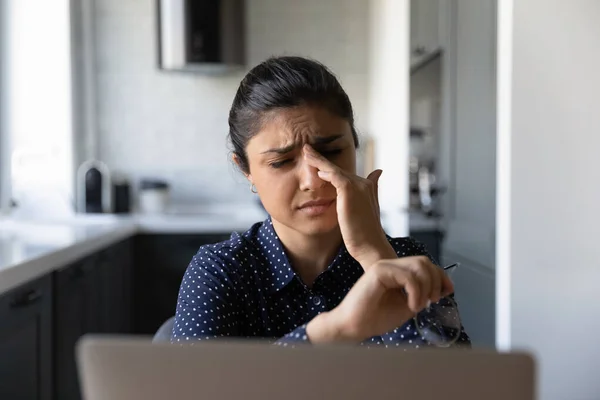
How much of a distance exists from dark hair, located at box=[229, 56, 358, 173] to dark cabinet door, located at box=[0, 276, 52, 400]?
3.10 feet

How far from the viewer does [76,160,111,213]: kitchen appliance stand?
371 centimetres

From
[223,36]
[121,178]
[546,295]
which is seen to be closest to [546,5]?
[546,295]

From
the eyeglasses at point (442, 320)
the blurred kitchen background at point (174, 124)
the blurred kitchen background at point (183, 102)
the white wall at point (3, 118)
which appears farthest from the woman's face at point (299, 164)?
the white wall at point (3, 118)

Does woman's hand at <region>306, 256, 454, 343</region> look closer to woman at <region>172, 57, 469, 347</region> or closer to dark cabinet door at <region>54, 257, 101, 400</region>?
woman at <region>172, 57, 469, 347</region>

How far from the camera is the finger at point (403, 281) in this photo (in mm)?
842

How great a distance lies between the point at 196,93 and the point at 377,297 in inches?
132

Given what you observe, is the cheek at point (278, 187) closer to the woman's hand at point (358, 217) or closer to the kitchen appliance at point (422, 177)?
the woman's hand at point (358, 217)

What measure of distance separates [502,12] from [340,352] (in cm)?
182

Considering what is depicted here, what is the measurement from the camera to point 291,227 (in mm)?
1237

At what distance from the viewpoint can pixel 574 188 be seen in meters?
2.00

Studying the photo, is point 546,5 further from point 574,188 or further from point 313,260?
point 313,260

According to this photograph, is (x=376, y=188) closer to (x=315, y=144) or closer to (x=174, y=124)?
(x=315, y=144)

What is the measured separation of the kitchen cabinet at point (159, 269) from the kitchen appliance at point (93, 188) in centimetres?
43

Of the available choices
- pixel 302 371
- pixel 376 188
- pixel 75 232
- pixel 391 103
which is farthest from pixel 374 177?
pixel 391 103
